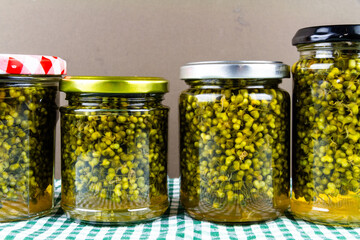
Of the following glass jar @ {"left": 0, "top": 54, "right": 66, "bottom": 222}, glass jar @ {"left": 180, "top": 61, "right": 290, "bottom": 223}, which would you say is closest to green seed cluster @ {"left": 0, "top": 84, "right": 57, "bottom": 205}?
glass jar @ {"left": 0, "top": 54, "right": 66, "bottom": 222}

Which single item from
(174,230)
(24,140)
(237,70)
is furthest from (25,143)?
(237,70)

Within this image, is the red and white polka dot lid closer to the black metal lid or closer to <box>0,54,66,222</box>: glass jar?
<box>0,54,66,222</box>: glass jar

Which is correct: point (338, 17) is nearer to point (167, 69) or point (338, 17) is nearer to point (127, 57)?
point (167, 69)

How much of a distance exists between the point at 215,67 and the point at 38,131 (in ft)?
1.32

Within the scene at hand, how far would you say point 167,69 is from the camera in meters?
1.33

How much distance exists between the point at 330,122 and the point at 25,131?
2.03ft

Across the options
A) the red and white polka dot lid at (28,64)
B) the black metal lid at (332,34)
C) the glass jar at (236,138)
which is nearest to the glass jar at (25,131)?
the red and white polka dot lid at (28,64)

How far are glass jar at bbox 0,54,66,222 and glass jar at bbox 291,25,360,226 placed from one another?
537 mm

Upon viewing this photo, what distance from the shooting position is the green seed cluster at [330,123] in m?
0.81

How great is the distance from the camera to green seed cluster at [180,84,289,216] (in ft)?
2.68

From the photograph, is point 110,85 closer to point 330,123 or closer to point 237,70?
point 237,70

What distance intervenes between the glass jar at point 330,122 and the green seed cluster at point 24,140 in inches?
21.6

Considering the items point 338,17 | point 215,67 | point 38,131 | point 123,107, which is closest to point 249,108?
point 215,67

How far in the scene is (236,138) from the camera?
0.82m
